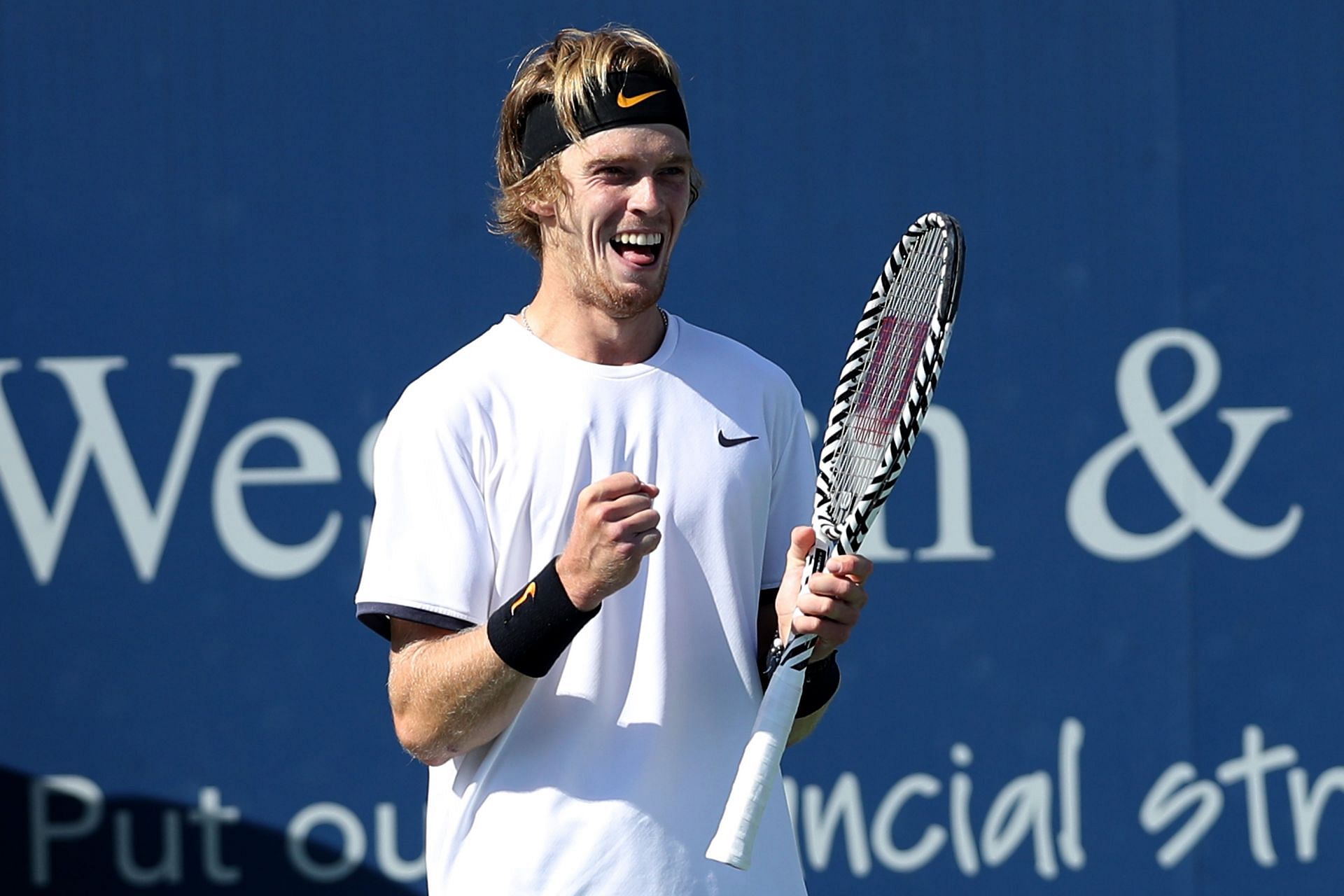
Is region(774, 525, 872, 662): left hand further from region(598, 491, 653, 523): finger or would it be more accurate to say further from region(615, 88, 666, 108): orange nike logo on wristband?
region(615, 88, 666, 108): orange nike logo on wristband

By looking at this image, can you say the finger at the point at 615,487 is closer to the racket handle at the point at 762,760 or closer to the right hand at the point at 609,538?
the right hand at the point at 609,538

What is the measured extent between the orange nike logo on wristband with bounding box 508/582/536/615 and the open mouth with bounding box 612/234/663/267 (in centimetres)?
35

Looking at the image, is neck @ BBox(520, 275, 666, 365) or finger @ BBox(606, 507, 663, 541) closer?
finger @ BBox(606, 507, 663, 541)

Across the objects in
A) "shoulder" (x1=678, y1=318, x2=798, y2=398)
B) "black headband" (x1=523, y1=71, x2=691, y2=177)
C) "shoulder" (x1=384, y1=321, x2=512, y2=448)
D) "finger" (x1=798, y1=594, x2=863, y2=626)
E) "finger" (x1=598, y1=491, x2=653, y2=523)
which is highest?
"black headband" (x1=523, y1=71, x2=691, y2=177)

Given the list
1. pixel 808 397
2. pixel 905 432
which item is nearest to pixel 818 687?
pixel 905 432

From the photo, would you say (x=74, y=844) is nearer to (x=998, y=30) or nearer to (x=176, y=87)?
(x=176, y=87)

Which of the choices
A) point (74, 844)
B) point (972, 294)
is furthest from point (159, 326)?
point (972, 294)

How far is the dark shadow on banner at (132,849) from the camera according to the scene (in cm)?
302

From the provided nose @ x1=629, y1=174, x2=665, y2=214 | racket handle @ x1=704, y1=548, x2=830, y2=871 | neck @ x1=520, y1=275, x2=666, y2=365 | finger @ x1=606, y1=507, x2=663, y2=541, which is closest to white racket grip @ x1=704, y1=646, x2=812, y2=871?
racket handle @ x1=704, y1=548, x2=830, y2=871

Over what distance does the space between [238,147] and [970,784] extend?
1.86 meters

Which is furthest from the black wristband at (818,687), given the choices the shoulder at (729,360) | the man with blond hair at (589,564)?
the shoulder at (729,360)

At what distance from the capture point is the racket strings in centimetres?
171

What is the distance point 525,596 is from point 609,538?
115mm

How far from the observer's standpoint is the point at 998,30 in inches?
125
